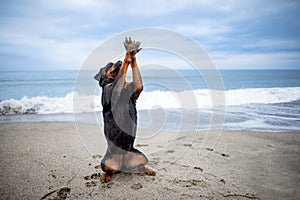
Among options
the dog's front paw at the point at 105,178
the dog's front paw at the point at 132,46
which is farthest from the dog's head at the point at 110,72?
the dog's front paw at the point at 105,178

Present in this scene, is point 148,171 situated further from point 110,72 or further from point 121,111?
point 110,72

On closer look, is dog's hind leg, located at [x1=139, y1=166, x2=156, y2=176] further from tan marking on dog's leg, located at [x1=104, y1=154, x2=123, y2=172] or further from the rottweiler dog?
tan marking on dog's leg, located at [x1=104, y1=154, x2=123, y2=172]

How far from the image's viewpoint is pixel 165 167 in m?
4.38

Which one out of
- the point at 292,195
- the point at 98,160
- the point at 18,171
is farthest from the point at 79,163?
the point at 292,195

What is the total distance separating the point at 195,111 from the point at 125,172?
7.86m

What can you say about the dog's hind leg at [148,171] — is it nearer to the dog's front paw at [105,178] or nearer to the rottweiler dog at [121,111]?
the rottweiler dog at [121,111]

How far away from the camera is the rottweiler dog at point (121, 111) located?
132 inches

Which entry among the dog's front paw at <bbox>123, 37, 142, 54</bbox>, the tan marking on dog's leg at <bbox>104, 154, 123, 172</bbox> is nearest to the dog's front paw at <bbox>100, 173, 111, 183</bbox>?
the tan marking on dog's leg at <bbox>104, 154, 123, 172</bbox>

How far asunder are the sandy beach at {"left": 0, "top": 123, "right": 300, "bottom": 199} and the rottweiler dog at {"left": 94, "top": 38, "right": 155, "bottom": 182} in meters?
0.31

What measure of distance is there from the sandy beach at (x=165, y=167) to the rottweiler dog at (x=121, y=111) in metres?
0.31

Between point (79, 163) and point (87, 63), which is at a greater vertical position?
point (87, 63)

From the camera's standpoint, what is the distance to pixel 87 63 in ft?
12.7

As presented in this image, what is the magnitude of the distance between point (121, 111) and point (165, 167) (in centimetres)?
162

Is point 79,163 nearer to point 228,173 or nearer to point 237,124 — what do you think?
point 228,173
